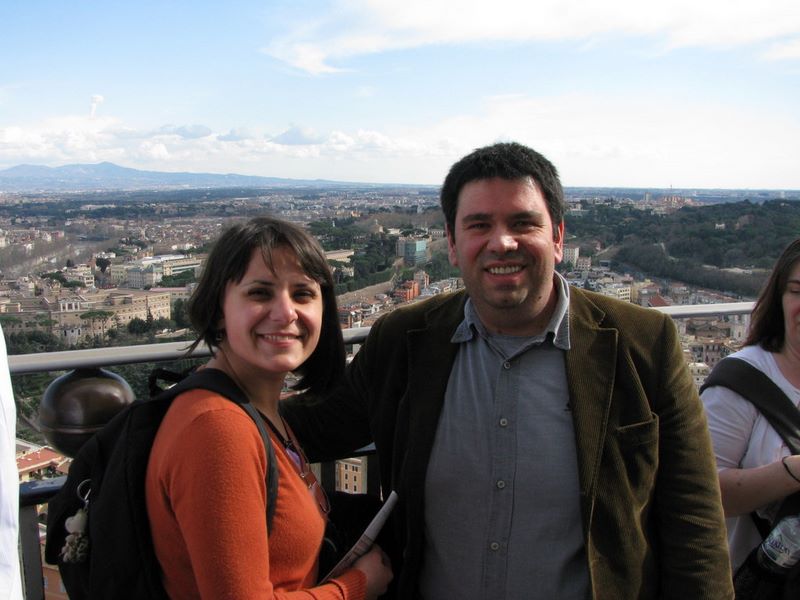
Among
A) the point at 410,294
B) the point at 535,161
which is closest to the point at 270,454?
the point at 535,161

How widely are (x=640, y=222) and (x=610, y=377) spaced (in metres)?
6.50

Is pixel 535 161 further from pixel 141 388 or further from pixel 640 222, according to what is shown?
pixel 640 222

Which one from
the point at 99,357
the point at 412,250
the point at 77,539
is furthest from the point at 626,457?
the point at 412,250

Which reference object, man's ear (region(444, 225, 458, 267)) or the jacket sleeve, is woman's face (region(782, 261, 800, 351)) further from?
man's ear (region(444, 225, 458, 267))

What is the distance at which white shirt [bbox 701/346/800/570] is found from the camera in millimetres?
2332

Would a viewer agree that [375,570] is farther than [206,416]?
Yes

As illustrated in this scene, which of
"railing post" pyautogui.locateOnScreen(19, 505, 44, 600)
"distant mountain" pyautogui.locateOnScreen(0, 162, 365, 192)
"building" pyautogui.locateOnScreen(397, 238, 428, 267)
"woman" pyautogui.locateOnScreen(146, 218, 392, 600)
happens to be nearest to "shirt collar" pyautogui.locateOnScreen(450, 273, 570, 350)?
"woman" pyautogui.locateOnScreen(146, 218, 392, 600)

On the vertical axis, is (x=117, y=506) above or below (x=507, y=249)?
below

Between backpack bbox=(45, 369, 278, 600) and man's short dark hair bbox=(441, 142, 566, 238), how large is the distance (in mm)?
962

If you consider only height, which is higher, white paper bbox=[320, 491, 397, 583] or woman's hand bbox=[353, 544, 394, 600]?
white paper bbox=[320, 491, 397, 583]

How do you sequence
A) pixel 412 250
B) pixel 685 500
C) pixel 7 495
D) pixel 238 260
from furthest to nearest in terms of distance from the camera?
pixel 412 250
pixel 685 500
pixel 238 260
pixel 7 495

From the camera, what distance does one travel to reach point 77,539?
4.75 feet

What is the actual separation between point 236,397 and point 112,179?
44.2 meters

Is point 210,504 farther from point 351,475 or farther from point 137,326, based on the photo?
point 137,326
